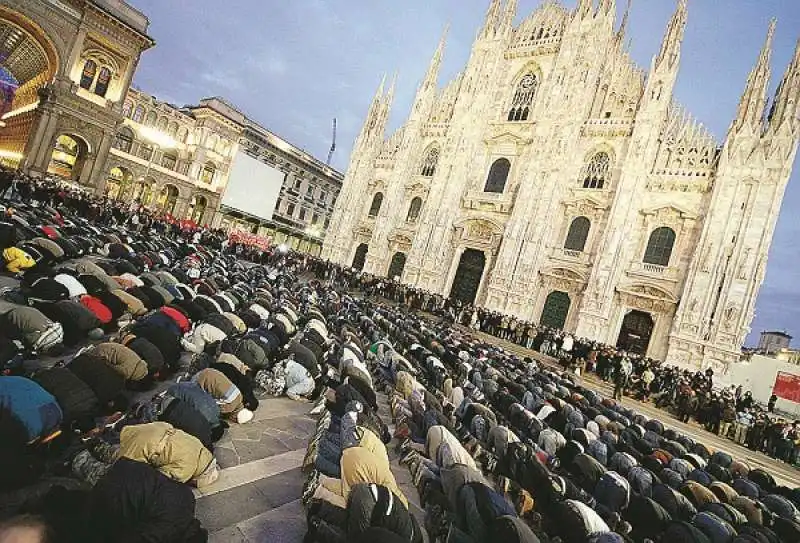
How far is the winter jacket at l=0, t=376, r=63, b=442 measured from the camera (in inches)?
129

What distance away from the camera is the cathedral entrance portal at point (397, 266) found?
30100 mm

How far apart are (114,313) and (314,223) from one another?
44576mm

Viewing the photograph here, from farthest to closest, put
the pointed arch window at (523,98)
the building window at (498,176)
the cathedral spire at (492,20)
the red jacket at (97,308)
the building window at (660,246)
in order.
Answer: the cathedral spire at (492,20), the pointed arch window at (523,98), the building window at (498,176), the building window at (660,246), the red jacket at (97,308)

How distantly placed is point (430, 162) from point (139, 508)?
30106mm

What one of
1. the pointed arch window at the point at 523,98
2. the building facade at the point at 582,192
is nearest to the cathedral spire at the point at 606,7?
the building facade at the point at 582,192

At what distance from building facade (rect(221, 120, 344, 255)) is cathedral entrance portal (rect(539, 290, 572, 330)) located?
31.3 metres

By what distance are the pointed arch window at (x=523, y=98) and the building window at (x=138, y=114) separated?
3021 centimetres

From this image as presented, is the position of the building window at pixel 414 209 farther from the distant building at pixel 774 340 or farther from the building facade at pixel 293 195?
the distant building at pixel 774 340

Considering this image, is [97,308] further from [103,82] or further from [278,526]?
[103,82]

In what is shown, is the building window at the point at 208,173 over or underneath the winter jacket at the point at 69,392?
over

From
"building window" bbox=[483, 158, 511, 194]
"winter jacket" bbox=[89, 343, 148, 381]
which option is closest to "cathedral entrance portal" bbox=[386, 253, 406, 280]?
"building window" bbox=[483, 158, 511, 194]

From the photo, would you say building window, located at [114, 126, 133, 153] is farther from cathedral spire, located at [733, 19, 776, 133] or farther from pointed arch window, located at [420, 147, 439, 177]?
cathedral spire, located at [733, 19, 776, 133]

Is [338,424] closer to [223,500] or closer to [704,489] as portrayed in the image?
[223,500]

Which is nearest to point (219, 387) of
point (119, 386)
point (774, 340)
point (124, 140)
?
point (119, 386)
